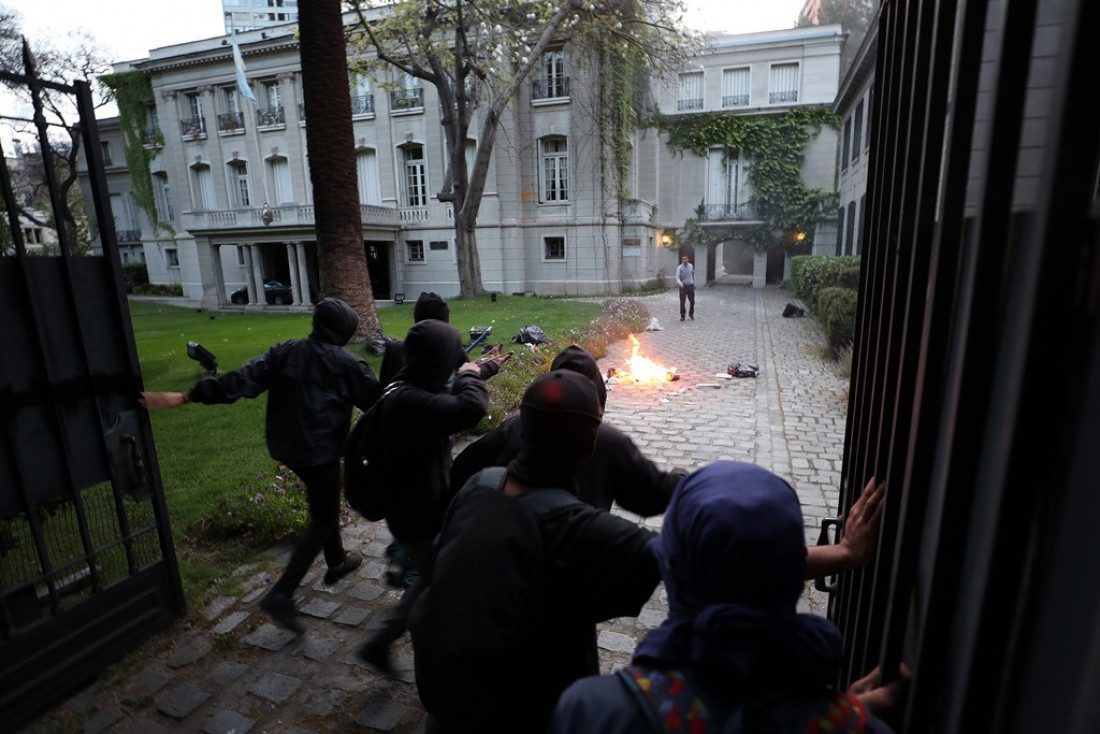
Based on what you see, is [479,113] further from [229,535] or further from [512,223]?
[229,535]

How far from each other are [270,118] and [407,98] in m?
8.09

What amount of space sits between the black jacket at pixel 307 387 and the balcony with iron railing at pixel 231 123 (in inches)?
1297

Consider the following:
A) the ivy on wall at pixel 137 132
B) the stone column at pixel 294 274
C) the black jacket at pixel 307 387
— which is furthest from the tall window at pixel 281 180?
the black jacket at pixel 307 387

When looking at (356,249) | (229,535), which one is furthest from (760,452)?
(356,249)

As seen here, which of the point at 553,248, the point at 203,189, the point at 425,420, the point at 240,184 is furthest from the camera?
the point at 203,189

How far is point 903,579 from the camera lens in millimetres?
1438

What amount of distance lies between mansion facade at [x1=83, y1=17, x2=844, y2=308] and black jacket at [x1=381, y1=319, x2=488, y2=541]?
24.2 metres

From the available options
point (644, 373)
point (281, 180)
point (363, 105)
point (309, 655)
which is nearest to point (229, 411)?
point (309, 655)

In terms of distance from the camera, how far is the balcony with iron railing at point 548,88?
87.2 ft

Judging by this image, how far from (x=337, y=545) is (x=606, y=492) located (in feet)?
8.40

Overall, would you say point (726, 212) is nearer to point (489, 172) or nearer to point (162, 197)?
point (489, 172)

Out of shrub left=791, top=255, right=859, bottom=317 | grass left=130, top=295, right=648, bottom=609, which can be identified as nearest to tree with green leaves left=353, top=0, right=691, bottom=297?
grass left=130, top=295, right=648, bottom=609

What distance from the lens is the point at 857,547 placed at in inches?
71.9

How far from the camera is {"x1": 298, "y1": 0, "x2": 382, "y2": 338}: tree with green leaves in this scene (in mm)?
9273
